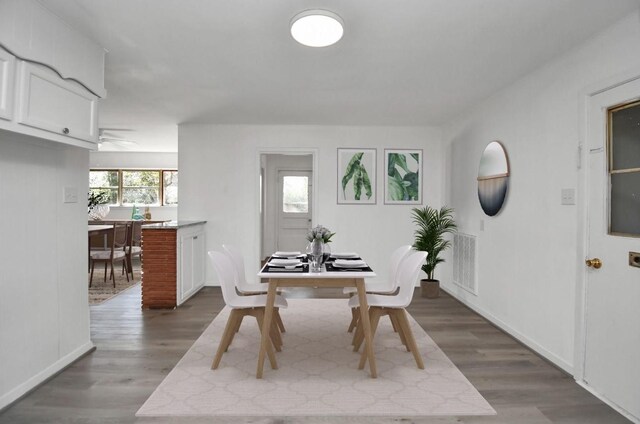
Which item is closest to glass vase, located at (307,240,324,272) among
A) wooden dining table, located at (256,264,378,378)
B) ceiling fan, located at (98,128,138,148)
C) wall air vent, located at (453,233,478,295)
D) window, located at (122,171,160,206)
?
wooden dining table, located at (256,264,378,378)

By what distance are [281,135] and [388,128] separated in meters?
1.59

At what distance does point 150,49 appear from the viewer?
287 centimetres

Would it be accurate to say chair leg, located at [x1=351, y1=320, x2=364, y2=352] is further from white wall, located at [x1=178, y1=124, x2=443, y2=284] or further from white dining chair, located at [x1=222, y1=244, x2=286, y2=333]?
white wall, located at [x1=178, y1=124, x2=443, y2=284]

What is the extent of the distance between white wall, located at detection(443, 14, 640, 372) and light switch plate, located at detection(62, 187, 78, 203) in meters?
3.74

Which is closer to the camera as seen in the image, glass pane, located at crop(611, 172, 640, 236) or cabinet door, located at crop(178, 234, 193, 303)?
glass pane, located at crop(611, 172, 640, 236)

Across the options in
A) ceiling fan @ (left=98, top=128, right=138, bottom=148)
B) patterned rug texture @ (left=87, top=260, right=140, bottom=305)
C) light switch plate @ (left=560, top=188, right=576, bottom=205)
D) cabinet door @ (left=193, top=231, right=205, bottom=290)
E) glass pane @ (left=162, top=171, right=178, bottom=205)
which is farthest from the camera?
glass pane @ (left=162, top=171, right=178, bottom=205)

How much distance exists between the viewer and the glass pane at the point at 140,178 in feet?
27.9

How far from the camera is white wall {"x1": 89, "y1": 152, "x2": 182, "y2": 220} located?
8.43m

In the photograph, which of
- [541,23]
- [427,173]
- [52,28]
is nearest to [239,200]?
[427,173]

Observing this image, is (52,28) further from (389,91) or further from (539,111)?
(539,111)

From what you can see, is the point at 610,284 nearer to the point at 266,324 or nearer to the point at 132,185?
the point at 266,324

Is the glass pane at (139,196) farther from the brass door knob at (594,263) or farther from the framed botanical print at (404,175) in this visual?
the brass door knob at (594,263)

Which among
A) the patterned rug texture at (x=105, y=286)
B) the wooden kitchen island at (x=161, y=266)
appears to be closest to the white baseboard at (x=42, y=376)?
the wooden kitchen island at (x=161, y=266)

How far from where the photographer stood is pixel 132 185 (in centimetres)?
851
